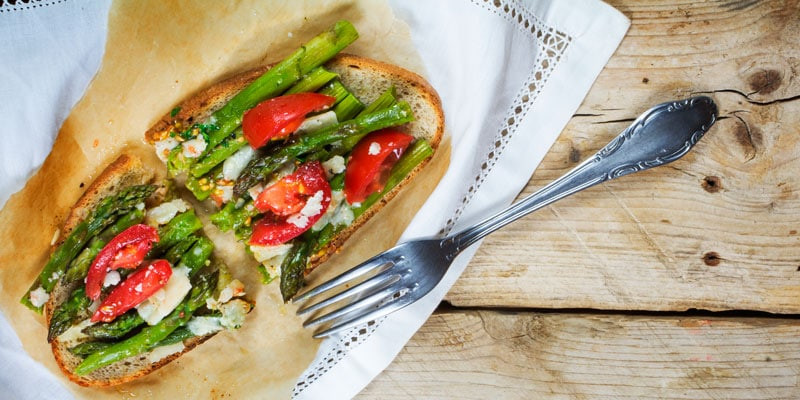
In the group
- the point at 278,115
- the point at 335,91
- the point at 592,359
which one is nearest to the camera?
the point at 278,115

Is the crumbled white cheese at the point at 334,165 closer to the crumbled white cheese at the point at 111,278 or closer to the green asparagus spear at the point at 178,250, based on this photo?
the green asparagus spear at the point at 178,250

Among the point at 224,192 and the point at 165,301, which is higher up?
the point at 224,192

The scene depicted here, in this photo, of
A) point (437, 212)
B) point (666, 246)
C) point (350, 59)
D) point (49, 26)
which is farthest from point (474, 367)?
point (49, 26)

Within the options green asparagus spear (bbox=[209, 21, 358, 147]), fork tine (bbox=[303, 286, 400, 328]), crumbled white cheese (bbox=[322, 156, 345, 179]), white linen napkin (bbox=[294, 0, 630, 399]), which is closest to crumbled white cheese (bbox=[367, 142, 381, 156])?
crumbled white cheese (bbox=[322, 156, 345, 179])

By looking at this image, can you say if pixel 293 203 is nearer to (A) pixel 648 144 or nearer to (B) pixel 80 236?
(B) pixel 80 236

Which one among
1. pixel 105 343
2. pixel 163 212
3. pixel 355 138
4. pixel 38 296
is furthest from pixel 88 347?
pixel 355 138

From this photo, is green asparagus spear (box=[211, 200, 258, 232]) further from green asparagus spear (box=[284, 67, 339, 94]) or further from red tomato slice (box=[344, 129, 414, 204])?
green asparagus spear (box=[284, 67, 339, 94])

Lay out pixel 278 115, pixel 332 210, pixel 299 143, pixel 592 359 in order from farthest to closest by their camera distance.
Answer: pixel 592 359 < pixel 332 210 < pixel 299 143 < pixel 278 115
